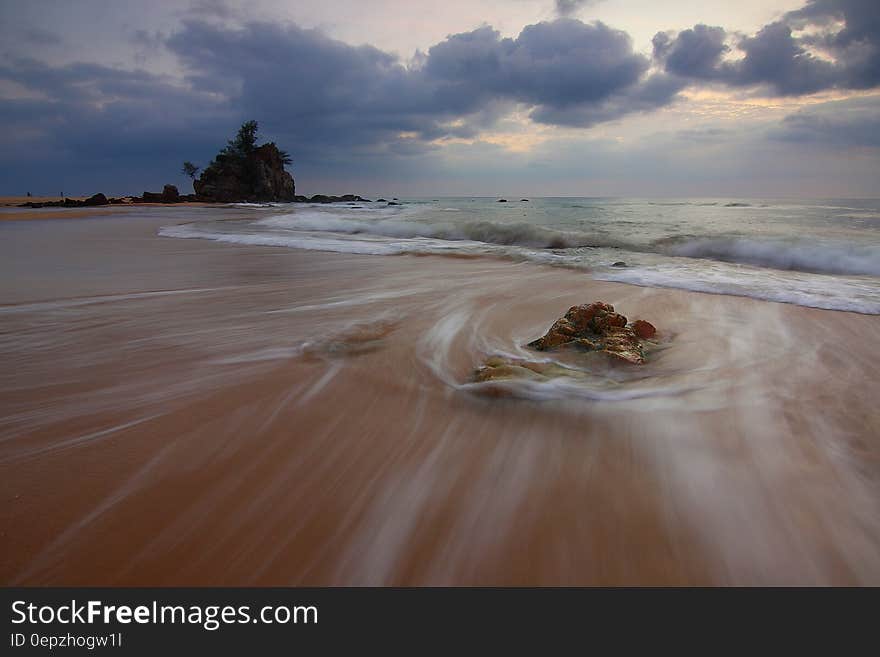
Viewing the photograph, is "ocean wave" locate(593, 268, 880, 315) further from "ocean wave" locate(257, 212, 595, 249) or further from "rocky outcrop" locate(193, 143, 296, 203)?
"rocky outcrop" locate(193, 143, 296, 203)

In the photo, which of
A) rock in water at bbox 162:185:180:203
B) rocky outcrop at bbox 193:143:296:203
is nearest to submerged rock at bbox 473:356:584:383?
rock in water at bbox 162:185:180:203

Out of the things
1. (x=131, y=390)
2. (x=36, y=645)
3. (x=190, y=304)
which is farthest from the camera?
(x=190, y=304)

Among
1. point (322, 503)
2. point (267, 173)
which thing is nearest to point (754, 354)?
point (322, 503)

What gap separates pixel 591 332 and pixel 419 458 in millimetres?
1697

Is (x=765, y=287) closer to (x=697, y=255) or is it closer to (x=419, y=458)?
(x=697, y=255)

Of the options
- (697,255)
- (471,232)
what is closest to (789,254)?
Answer: (697,255)

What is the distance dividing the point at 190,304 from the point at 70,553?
10.8 ft

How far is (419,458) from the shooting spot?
1.64 metres

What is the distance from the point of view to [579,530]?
1.26 metres

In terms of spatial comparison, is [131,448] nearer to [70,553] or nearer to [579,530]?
[70,553]

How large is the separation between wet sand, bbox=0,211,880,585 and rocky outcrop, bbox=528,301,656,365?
8.8 inches

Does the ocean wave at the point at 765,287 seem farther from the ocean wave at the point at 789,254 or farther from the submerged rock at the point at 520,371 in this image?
the submerged rock at the point at 520,371

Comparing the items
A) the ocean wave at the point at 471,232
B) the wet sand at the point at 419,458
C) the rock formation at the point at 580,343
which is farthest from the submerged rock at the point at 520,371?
the ocean wave at the point at 471,232

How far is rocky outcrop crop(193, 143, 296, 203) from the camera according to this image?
50062 millimetres
